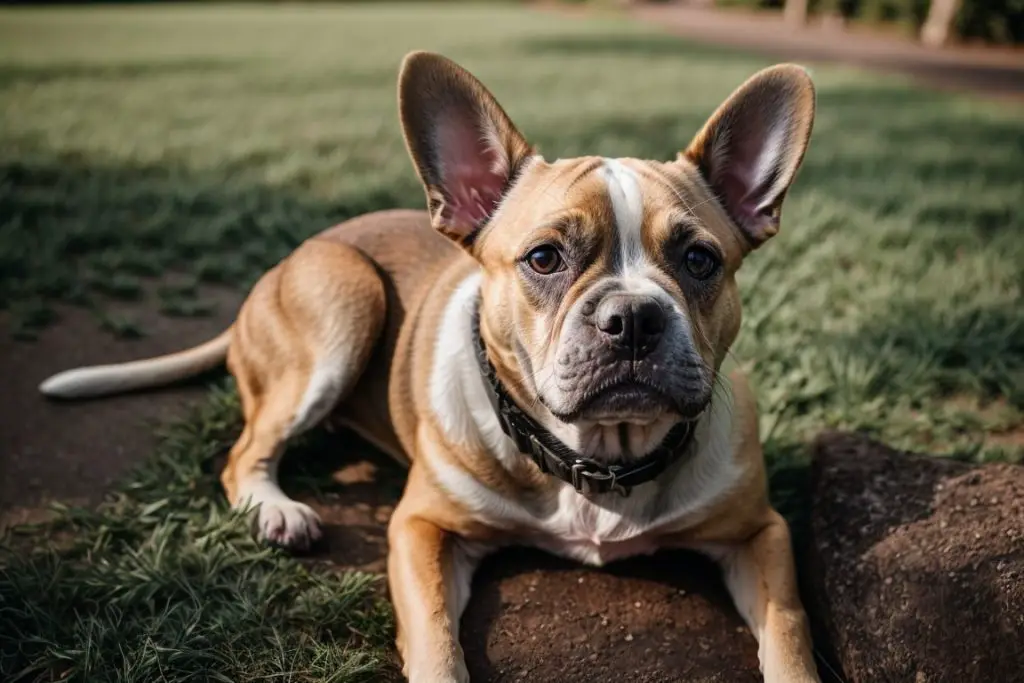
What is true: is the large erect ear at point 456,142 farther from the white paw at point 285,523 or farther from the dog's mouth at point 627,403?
the white paw at point 285,523

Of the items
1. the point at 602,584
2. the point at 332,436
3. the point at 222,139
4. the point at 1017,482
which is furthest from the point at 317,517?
the point at 222,139

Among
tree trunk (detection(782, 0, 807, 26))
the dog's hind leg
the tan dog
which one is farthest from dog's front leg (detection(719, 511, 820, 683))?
tree trunk (detection(782, 0, 807, 26))

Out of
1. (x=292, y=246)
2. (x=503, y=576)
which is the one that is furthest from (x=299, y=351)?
(x=292, y=246)

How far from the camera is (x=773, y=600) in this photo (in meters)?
2.71

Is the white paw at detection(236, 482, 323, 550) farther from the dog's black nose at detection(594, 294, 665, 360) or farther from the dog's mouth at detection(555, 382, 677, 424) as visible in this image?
the dog's black nose at detection(594, 294, 665, 360)

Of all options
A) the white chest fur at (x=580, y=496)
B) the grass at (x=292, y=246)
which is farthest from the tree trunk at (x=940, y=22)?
the white chest fur at (x=580, y=496)

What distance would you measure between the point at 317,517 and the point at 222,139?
629 centimetres

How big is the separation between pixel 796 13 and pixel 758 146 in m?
22.5

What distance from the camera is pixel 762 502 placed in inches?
116

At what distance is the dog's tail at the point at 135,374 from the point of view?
12.5 ft

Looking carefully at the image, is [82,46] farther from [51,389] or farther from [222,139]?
[51,389]

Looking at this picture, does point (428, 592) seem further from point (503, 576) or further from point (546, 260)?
point (546, 260)

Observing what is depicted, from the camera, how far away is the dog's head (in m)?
2.47

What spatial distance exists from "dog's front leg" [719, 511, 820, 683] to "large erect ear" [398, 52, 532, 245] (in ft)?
4.72
